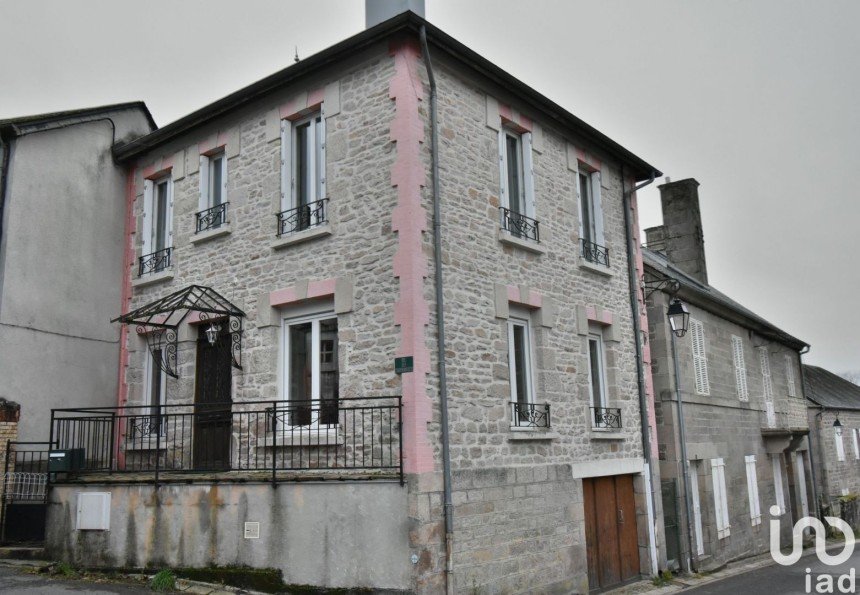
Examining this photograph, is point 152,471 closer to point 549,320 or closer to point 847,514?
point 549,320

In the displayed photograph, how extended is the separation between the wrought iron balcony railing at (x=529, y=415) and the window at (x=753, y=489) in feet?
29.3

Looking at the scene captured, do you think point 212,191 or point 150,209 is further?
point 150,209

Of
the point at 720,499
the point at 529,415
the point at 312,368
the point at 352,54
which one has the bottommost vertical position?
the point at 720,499

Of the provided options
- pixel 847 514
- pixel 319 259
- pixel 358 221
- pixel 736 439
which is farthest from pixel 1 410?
pixel 847 514

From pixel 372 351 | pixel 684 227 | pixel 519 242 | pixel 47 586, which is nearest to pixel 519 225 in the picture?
pixel 519 242

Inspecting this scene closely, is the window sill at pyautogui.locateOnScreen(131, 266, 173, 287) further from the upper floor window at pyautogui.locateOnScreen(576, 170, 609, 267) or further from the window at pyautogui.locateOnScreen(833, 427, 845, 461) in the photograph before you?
the window at pyautogui.locateOnScreen(833, 427, 845, 461)

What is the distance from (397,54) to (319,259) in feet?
9.20

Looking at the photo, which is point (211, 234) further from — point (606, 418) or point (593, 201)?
point (606, 418)

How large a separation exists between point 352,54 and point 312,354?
3.98 metres

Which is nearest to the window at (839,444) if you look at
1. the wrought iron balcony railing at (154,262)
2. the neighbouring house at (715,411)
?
the neighbouring house at (715,411)

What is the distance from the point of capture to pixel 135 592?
8.98m

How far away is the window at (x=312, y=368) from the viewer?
32.9 ft

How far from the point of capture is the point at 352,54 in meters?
10.4

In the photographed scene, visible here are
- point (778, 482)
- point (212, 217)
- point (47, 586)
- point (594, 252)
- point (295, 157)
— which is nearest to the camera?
point (47, 586)
